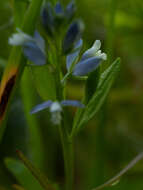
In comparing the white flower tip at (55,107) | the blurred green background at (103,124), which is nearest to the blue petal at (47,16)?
the white flower tip at (55,107)

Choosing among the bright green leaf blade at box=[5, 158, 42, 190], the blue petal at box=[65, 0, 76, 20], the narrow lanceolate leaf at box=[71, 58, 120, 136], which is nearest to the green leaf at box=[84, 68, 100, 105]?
the narrow lanceolate leaf at box=[71, 58, 120, 136]

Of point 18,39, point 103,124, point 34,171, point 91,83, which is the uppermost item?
point 18,39

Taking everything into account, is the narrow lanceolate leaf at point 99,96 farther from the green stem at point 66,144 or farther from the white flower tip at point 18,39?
the white flower tip at point 18,39

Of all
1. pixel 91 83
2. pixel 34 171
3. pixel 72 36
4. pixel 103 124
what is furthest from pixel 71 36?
pixel 103 124

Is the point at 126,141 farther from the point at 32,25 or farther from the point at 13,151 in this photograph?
the point at 32,25

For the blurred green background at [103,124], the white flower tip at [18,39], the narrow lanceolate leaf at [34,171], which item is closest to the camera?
the white flower tip at [18,39]

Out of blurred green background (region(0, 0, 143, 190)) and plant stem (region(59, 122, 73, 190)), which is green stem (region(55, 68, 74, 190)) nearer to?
plant stem (region(59, 122, 73, 190))

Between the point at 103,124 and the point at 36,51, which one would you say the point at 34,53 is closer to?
the point at 36,51
